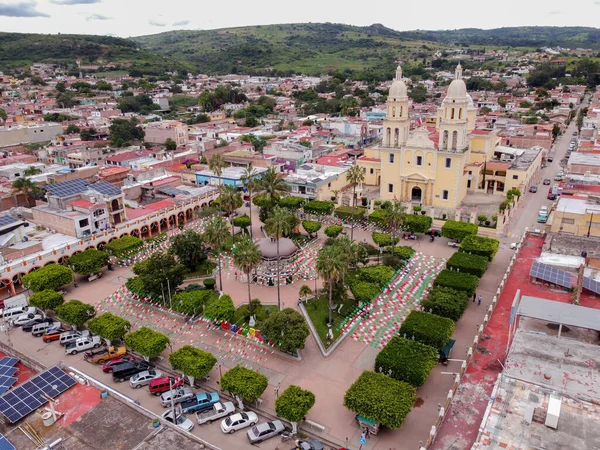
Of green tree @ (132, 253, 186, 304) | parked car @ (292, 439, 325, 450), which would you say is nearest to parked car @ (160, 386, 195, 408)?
parked car @ (292, 439, 325, 450)

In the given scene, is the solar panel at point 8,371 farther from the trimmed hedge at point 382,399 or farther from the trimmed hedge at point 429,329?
the trimmed hedge at point 429,329

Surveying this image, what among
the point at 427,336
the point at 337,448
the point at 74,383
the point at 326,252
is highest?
the point at 326,252

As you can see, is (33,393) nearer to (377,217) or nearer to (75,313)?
(75,313)

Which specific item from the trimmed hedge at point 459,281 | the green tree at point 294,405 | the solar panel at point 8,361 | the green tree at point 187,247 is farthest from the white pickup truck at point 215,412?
the trimmed hedge at point 459,281

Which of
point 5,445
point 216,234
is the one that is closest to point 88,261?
point 216,234

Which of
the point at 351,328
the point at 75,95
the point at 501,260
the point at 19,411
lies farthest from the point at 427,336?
the point at 75,95

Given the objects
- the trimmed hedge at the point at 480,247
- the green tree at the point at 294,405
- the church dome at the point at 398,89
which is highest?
the church dome at the point at 398,89

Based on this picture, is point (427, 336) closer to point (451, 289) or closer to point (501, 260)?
point (451, 289)
